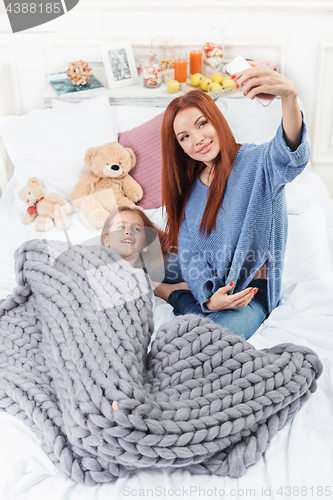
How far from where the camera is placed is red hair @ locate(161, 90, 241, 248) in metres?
1.10

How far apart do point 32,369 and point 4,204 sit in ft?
3.69

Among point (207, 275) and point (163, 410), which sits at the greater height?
point (163, 410)

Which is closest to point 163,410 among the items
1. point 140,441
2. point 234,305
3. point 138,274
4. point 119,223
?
point 140,441

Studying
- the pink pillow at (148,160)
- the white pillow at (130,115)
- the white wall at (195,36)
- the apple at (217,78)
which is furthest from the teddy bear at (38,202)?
the apple at (217,78)

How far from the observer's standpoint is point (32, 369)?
0.93m

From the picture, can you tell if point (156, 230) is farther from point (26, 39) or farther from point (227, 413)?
point (26, 39)

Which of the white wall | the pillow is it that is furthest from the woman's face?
the white wall

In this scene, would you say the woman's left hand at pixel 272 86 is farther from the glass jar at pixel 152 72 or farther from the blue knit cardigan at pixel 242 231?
the glass jar at pixel 152 72

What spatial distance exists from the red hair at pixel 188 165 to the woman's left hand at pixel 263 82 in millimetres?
268

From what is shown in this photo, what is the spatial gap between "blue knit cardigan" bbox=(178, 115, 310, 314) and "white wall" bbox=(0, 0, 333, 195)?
117 centimetres

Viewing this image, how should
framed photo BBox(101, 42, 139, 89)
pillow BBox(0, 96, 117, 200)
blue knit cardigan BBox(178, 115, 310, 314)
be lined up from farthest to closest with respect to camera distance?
framed photo BBox(101, 42, 139, 89)
pillow BBox(0, 96, 117, 200)
blue knit cardigan BBox(178, 115, 310, 314)

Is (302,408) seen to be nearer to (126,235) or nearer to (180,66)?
(126,235)

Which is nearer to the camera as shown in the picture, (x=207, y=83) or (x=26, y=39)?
(x=207, y=83)

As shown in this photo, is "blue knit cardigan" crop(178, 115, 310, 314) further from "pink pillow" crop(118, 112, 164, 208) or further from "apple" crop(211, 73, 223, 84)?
"apple" crop(211, 73, 223, 84)
